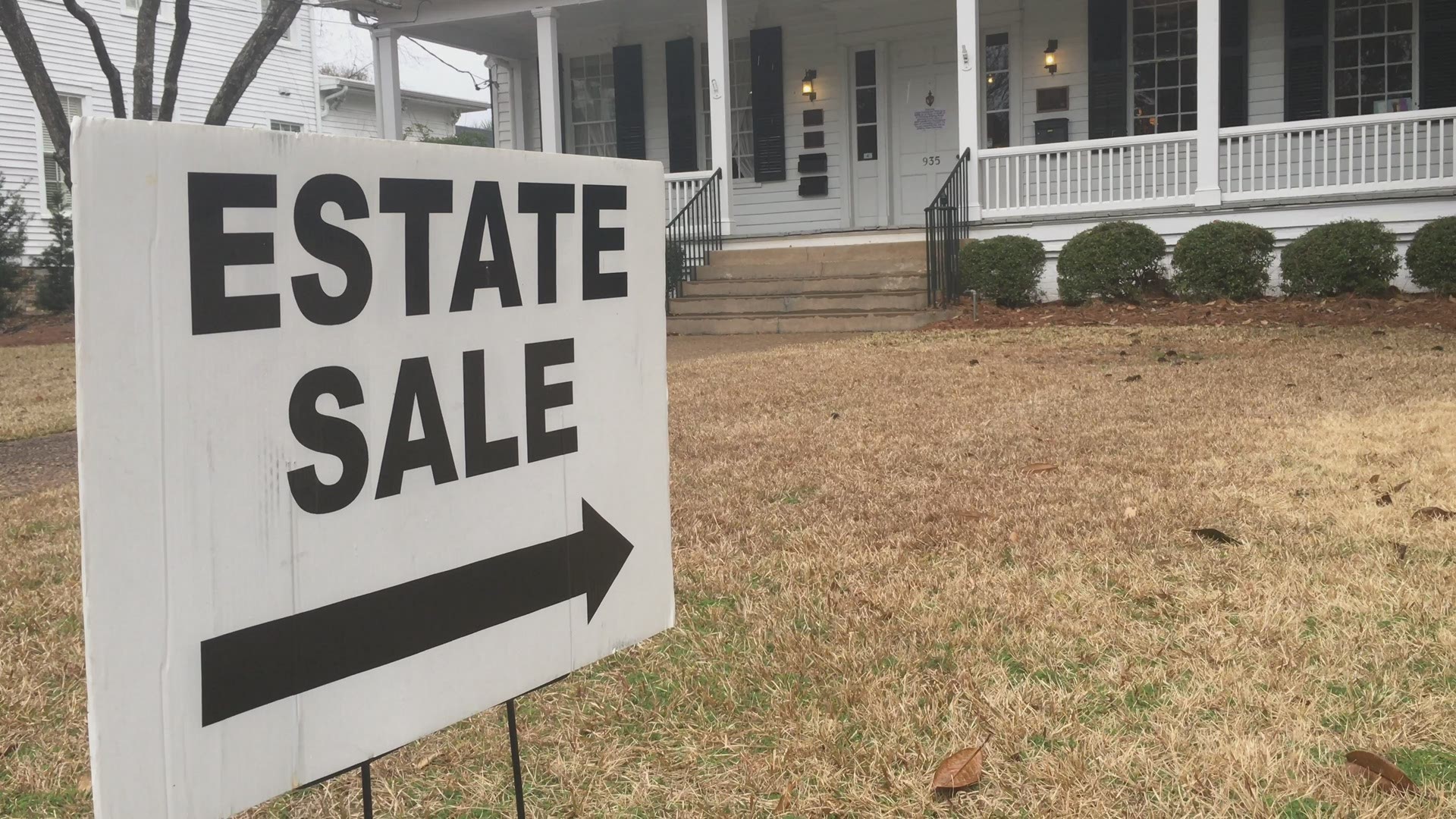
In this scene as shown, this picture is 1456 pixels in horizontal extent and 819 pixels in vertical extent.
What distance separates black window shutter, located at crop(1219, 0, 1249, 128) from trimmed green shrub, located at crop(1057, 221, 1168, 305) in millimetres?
3281

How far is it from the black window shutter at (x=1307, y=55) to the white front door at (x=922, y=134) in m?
4.25

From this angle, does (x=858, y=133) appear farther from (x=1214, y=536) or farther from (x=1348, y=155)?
(x=1214, y=536)

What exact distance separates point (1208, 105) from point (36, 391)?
12.1 m

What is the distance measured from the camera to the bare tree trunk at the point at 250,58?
30.5 feet

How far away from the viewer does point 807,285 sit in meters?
13.8

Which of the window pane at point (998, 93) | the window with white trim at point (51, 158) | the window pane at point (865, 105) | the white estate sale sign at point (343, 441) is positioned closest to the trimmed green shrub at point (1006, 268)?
the window pane at point (998, 93)

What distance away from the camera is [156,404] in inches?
51.1

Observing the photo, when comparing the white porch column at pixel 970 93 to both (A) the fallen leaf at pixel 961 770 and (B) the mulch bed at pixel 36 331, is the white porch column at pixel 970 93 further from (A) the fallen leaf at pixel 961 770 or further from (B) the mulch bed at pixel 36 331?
(A) the fallen leaf at pixel 961 770

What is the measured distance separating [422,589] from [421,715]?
173mm

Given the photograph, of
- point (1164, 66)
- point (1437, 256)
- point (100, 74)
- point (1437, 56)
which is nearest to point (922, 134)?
point (1164, 66)

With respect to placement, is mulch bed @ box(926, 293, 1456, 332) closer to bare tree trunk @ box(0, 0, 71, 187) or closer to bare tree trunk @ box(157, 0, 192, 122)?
bare tree trunk @ box(157, 0, 192, 122)

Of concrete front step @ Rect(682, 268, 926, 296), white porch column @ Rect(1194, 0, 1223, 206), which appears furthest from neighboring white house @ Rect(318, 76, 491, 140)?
white porch column @ Rect(1194, 0, 1223, 206)

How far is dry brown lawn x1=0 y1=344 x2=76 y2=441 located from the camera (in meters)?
8.18

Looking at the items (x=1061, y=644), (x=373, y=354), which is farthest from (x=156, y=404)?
(x=1061, y=644)
